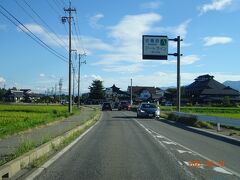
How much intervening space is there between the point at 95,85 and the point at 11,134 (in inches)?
6161

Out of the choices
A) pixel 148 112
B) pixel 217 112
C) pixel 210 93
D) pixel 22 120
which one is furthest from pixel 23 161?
pixel 210 93

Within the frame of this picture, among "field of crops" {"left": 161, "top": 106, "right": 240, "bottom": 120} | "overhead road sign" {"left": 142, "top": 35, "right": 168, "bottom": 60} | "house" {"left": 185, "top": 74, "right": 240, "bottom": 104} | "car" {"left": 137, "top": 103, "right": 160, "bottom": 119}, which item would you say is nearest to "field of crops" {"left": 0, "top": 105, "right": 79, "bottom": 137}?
"car" {"left": 137, "top": 103, "right": 160, "bottom": 119}

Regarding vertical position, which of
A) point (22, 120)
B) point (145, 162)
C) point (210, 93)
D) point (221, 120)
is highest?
point (210, 93)

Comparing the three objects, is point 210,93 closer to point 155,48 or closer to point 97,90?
point 97,90

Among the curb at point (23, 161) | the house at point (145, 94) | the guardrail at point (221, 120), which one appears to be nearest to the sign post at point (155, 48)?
the guardrail at point (221, 120)

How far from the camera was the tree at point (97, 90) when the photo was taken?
17412cm

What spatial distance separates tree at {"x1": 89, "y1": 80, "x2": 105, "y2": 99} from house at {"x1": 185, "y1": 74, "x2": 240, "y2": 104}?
33.2 meters

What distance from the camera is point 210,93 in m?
149

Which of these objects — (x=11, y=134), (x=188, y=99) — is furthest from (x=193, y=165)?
(x=188, y=99)

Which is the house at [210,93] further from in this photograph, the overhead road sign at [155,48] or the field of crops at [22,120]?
the field of crops at [22,120]

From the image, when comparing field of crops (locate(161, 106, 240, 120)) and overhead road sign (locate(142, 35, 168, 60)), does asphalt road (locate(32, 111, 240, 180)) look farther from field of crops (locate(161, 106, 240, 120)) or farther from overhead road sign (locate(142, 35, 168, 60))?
field of crops (locate(161, 106, 240, 120))

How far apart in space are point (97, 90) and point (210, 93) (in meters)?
45.8

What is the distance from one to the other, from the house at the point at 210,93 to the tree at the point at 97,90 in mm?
33174

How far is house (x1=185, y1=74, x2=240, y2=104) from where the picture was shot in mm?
147500
